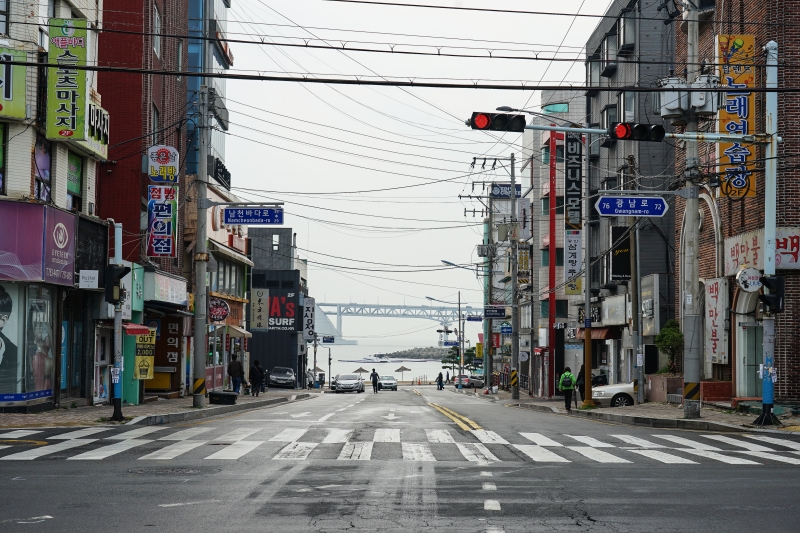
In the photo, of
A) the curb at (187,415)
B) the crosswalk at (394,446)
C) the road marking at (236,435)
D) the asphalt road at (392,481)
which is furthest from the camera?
the curb at (187,415)

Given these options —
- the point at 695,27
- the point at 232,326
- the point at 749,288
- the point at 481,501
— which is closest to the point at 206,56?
the point at 232,326

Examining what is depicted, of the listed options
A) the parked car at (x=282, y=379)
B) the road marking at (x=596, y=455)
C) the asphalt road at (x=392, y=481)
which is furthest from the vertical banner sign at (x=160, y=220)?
the parked car at (x=282, y=379)

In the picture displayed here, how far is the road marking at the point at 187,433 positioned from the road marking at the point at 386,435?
146 inches

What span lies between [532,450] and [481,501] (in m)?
6.18

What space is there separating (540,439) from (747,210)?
14402 mm

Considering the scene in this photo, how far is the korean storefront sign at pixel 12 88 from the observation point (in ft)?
82.4

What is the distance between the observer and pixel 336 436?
20.0m

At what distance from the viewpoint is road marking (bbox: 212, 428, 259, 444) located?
1873cm

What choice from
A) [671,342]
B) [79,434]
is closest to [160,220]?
[79,434]

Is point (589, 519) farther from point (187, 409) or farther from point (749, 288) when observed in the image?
point (187, 409)

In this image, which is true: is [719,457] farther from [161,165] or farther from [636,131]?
[161,165]

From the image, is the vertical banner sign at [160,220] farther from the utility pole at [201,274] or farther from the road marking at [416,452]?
the road marking at [416,452]

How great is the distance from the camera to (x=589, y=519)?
994 centimetres

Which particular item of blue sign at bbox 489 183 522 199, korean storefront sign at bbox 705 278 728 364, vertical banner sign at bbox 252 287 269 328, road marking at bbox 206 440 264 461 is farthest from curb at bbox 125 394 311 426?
blue sign at bbox 489 183 522 199
